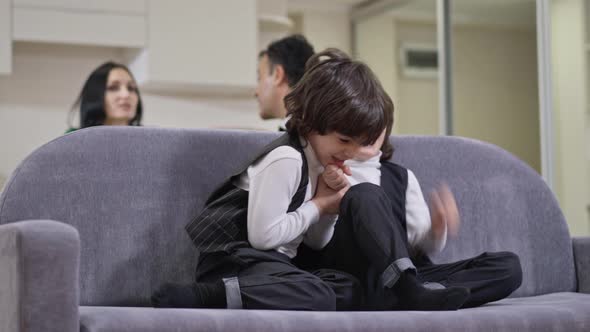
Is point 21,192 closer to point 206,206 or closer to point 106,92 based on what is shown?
point 206,206


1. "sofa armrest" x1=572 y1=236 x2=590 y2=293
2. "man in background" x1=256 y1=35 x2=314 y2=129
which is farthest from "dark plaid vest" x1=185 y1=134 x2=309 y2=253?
"man in background" x1=256 y1=35 x2=314 y2=129

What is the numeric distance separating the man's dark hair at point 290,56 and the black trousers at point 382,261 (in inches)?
55.4

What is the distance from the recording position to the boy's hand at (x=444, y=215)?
6.21 ft

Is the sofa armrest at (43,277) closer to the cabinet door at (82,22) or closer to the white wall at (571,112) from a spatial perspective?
the cabinet door at (82,22)

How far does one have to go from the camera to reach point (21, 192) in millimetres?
1826

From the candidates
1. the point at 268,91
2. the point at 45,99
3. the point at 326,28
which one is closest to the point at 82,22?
the point at 45,99

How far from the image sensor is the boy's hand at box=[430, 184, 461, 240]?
1892 millimetres

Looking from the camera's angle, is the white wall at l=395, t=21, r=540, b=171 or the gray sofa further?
the white wall at l=395, t=21, r=540, b=171

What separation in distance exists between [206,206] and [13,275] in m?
0.59

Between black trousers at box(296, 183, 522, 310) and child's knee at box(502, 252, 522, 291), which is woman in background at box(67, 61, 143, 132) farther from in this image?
child's knee at box(502, 252, 522, 291)

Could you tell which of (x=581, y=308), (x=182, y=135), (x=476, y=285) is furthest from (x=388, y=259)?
(x=182, y=135)

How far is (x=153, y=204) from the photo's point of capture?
1.95 metres

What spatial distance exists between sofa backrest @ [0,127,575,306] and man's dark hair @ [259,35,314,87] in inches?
45.3

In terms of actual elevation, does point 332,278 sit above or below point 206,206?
below
